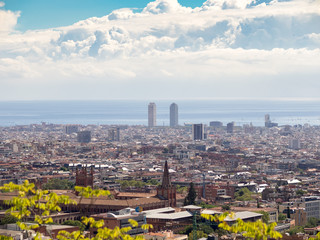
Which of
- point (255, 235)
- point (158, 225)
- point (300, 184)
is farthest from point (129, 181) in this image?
point (255, 235)

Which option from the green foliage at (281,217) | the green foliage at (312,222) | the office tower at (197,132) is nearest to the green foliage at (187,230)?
the green foliage at (312,222)

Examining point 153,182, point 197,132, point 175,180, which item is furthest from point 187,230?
point 197,132

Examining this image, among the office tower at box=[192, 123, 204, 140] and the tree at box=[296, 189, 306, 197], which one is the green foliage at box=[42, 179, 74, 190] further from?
the office tower at box=[192, 123, 204, 140]

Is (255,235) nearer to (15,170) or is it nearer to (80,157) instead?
(15,170)

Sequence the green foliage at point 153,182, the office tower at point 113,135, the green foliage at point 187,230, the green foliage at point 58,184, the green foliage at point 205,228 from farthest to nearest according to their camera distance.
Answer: the office tower at point 113,135
the green foliage at point 153,182
the green foliage at point 58,184
the green foliage at point 187,230
the green foliage at point 205,228

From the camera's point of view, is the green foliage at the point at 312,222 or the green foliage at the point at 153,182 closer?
the green foliage at the point at 312,222

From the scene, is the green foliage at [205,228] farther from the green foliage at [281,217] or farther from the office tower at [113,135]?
the office tower at [113,135]
